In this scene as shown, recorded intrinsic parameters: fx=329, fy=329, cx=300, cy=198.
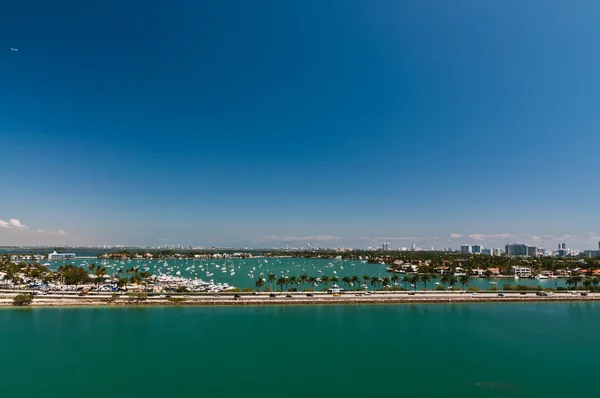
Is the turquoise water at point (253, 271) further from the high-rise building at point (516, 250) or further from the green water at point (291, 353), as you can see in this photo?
the high-rise building at point (516, 250)

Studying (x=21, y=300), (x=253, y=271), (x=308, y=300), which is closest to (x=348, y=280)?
(x=308, y=300)

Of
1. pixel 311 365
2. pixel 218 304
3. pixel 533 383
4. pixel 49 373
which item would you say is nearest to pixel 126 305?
pixel 218 304

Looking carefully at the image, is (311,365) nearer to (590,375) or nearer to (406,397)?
(406,397)

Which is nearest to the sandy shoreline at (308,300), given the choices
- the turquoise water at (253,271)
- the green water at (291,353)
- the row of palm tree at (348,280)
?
the green water at (291,353)

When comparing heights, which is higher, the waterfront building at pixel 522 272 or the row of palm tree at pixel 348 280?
the row of palm tree at pixel 348 280

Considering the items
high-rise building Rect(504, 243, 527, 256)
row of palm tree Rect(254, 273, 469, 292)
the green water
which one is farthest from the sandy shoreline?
high-rise building Rect(504, 243, 527, 256)

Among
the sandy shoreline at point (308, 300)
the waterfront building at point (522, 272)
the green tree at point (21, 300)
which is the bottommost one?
the waterfront building at point (522, 272)

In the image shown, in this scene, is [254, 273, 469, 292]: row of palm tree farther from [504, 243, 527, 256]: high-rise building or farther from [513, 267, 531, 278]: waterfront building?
[504, 243, 527, 256]: high-rise building
